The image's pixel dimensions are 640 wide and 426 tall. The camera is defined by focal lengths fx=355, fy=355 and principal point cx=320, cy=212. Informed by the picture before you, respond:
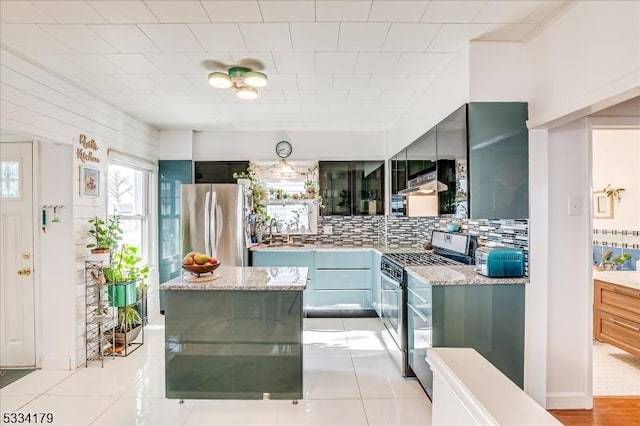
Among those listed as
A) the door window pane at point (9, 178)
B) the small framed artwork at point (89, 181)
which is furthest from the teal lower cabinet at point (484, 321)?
the door window pane at point (9, 178)

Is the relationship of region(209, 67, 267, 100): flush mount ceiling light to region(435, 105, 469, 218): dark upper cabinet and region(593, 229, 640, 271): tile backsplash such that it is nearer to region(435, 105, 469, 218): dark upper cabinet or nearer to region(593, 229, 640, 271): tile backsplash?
region(435, 105, 469, 218): dark upper cabinet

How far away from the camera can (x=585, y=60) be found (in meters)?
1.98

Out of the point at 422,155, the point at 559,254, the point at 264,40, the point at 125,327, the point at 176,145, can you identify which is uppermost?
the point at 264,40

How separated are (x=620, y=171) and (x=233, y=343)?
14.6ft

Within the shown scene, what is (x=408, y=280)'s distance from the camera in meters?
3.03

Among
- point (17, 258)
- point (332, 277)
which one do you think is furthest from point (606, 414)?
point (17, 258)

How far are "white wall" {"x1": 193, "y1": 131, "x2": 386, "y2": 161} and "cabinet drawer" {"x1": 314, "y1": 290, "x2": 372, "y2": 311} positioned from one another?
193cm

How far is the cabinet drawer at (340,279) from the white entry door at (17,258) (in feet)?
10.0

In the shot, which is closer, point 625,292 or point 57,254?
point 57,254

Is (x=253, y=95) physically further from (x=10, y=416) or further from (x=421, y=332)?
(x=10, y=416)

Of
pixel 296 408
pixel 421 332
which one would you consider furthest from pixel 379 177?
pixel 296 408

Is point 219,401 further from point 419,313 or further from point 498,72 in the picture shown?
point 498,72

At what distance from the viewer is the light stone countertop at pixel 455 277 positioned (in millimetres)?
2477

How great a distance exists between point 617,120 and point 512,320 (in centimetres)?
157
